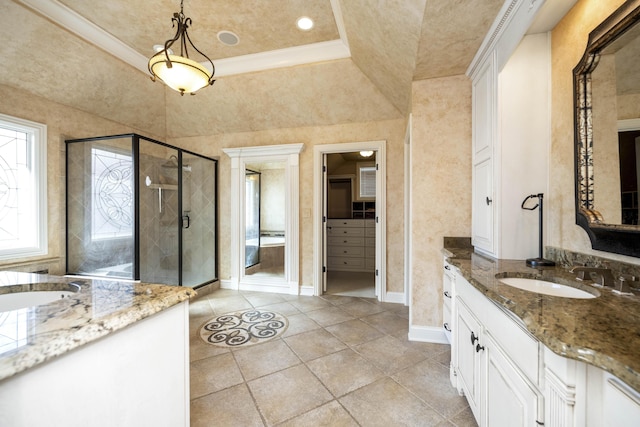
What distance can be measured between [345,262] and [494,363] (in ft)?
14.2

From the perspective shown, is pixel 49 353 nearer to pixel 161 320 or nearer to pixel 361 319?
pixel 161 320

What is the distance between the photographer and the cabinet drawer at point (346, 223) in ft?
17.5

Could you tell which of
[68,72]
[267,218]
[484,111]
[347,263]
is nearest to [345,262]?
[347,263]

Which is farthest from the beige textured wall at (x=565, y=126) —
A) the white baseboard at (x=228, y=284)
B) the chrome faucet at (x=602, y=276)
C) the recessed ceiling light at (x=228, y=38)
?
the white baseboard at (x=228, y=284)

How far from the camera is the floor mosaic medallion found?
97.9 inches

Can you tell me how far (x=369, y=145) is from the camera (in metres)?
3.66

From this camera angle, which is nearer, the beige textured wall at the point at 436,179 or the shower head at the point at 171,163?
the beige textured wall at the point at 436,179

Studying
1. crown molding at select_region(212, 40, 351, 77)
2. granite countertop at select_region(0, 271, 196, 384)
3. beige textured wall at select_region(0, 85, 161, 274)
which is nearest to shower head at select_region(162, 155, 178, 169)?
beige textured wall at select_region(0, 85, 161, 274)

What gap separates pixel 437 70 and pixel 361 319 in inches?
103

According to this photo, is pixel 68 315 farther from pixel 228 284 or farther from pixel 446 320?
pixel 228 284

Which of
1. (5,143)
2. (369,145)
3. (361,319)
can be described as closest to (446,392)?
(361,319)

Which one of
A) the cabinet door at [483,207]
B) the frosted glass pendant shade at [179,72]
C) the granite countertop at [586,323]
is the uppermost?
the frosted glass pendant shade at [179,72]

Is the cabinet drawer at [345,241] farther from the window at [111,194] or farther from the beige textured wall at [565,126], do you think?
the beige textured wall at [565,126]

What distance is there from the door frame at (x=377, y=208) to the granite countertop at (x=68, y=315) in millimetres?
2924
